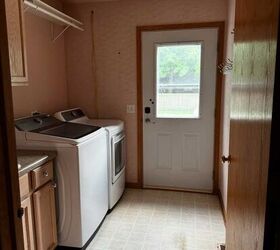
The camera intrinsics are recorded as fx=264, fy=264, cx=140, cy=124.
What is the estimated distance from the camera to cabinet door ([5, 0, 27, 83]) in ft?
5.86

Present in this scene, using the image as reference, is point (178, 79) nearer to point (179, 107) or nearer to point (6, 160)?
point (179, 107)

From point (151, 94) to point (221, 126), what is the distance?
3.06ft

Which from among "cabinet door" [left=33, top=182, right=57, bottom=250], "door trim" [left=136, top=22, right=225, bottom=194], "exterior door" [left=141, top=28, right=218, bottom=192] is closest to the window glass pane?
"exterior door" [left=141, top=28, right=218, bottom=192]

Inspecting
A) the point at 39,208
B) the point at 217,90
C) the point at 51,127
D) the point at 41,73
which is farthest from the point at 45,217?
the point at 217,90

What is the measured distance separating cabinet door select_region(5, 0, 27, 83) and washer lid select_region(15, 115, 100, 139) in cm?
44

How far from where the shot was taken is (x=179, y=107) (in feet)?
10.6

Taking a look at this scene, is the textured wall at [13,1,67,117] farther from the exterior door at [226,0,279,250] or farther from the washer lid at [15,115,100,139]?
the exterior door at [226,0,279,250]

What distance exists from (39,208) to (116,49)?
84.4 inches

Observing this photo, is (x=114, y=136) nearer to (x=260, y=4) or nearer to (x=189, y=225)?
(x=189, y=225)

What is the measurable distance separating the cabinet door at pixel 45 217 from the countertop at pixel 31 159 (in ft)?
0.66

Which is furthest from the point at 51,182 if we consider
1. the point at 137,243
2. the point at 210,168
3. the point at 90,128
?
the point at 210,168

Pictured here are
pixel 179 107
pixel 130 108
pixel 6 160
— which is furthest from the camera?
pixel 130 108

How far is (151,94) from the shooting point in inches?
129

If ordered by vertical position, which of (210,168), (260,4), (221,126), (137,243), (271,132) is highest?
(260,4)
